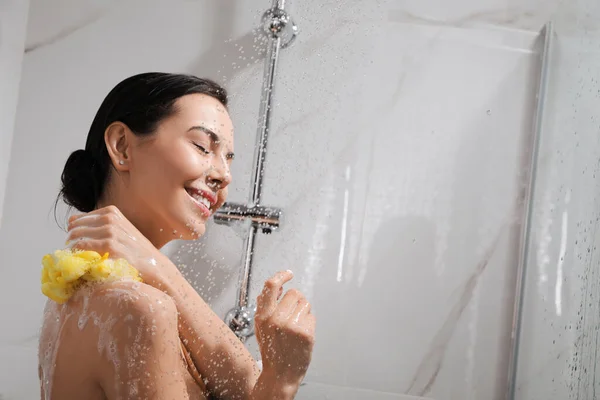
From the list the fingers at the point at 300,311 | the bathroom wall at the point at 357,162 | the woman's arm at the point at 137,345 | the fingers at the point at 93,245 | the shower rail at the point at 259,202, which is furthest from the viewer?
the bathroom wall at the point at 357,162

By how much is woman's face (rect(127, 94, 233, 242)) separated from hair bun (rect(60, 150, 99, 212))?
0.26 ft

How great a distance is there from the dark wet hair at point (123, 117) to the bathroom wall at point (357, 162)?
1.44ft

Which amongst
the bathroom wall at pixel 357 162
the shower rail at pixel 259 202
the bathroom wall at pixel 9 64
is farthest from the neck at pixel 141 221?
the bathroom wall at pixel 9 64

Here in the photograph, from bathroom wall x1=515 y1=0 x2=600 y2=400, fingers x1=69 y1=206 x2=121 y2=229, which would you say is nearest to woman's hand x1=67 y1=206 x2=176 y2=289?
fingers x1=69 y1=206 x2=121 y2=229

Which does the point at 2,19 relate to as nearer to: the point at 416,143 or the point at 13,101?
the point at 13,101

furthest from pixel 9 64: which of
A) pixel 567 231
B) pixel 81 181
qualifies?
pixel 567 231

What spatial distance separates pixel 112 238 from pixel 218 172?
20cm

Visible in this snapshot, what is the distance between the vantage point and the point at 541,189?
4.27ft

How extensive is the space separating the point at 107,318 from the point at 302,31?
89 cm

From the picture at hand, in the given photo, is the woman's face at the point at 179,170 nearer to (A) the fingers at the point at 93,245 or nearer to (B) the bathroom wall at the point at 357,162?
(A) the fingers at the point at 93,245

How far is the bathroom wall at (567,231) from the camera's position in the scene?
1038 millimetres

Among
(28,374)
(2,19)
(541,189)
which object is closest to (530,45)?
(541,189)

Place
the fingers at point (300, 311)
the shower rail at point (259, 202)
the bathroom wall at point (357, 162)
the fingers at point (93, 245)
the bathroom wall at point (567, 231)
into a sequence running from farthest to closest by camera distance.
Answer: the bathroom wall at point (357, 162)
the shower rail at point (259, 202)
the bathroom wall at point (567, 231)
the fingers at point (300, 311)
the fingers at point (93, 245)

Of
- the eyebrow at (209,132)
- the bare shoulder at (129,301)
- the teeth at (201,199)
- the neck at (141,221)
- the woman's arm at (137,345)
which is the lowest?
the woman's arm at (137,345)
